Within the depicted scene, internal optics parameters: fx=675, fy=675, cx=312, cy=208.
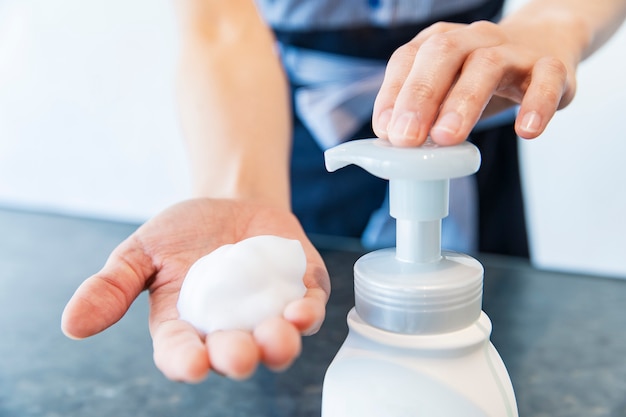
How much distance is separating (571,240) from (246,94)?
0.50 metres

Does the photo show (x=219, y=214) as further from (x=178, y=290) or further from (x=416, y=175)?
(x=416, y=175)

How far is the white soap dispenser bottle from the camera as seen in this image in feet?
1.06

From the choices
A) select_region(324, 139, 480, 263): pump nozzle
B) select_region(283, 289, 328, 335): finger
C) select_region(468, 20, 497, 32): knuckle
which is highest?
select_region(468, 20, 497, 32): knuckle

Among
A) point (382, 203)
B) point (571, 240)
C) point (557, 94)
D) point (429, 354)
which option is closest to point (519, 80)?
point (557, 94)

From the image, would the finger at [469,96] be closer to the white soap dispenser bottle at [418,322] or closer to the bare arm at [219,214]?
the white soap dispenser bottle at [418,322]

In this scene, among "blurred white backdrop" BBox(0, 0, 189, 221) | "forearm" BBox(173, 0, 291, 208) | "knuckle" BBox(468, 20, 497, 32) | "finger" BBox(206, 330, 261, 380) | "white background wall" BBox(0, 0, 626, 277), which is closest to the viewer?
"finger" BBox(206, 330, 261, 380)

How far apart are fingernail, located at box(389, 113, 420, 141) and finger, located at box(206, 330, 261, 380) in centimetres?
12

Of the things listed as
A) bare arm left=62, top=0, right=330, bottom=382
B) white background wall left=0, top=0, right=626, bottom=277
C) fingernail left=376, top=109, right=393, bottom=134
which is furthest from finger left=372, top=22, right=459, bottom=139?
white background wall left=0, top=0, right=626, bottom=277

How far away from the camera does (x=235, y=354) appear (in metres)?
0.29

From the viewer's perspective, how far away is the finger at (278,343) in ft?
0.97

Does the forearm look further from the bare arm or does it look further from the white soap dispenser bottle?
the white soap dispenser bottle

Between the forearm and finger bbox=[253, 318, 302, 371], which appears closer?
finger bbox=[253, 318, 302, 371]

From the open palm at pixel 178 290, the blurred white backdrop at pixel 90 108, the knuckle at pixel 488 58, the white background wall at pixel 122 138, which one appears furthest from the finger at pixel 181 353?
the blurred white backdrop at pixel 90 108

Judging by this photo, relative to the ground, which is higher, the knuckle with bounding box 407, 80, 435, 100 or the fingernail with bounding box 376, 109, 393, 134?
the knuckle with bounding box 407, 80, 435, 100
